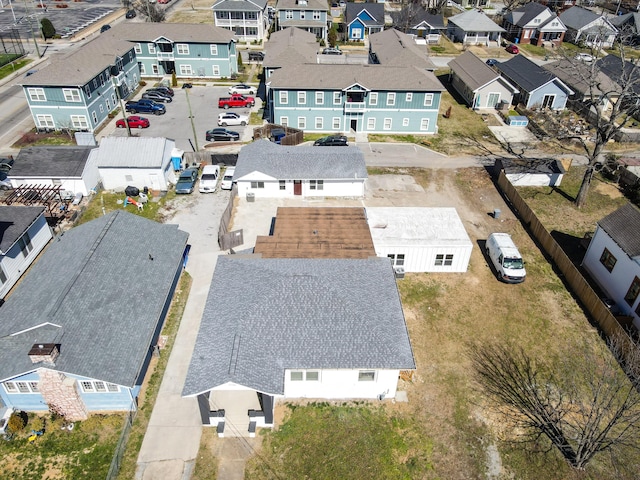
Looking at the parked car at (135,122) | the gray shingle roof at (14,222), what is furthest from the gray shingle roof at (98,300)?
the parked car at (135,122)

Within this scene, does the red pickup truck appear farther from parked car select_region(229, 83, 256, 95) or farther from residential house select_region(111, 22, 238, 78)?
residential house select_region(111, 22, 238, 78)

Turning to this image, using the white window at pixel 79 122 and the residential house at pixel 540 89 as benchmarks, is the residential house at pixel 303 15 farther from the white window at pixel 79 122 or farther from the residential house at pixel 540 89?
the white window at pixel 79 122

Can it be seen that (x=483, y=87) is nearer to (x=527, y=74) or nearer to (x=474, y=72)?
(x=474, y=72)

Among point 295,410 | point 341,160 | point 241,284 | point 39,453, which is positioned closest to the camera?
point 39,453

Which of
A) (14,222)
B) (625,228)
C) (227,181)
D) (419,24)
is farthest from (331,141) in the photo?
(419,24)

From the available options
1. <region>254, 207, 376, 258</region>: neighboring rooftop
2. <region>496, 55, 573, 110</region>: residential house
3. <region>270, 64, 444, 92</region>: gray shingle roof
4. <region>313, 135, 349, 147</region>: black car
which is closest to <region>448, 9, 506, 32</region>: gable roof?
<region>496, 55, 573, 110</region>: residential house

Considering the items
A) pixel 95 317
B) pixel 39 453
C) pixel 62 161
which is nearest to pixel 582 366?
pixel 95 317

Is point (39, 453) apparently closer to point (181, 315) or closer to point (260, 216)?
point (181, 315)
